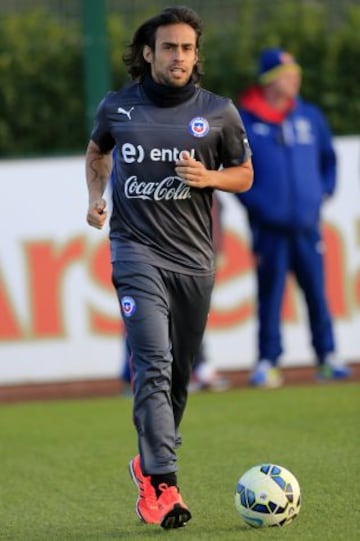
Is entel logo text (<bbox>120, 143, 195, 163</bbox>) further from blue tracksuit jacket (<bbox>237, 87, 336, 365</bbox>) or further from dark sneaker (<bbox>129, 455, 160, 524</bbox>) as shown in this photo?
blue tracksuit jacket (<bbox>237, 87, 336, 365</bbox>)

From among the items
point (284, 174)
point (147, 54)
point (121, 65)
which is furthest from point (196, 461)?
point (121, 65)

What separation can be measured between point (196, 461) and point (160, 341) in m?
2.19

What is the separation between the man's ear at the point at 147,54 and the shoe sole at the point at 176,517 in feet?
6.77

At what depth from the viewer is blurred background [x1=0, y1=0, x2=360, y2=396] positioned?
12.9 metres

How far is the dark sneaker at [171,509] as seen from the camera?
6199 mm

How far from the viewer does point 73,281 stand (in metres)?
12.9

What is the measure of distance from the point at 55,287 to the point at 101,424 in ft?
8.51

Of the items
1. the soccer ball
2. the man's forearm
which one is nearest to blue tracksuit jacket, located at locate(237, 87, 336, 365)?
the man's forearm

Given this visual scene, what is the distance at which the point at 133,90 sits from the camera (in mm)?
6750

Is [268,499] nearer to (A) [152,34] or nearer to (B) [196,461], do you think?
(A) [152,34]

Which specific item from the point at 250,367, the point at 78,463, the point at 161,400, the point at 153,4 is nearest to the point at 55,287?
the point at 250,367

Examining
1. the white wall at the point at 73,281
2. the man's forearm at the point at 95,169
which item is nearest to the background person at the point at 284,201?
the white wall at the point at 73,281

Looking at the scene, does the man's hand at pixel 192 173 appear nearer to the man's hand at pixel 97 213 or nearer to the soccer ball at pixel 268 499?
the man's hand at pixel 97 213

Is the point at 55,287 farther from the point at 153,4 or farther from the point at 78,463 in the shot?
the point at 78,463
